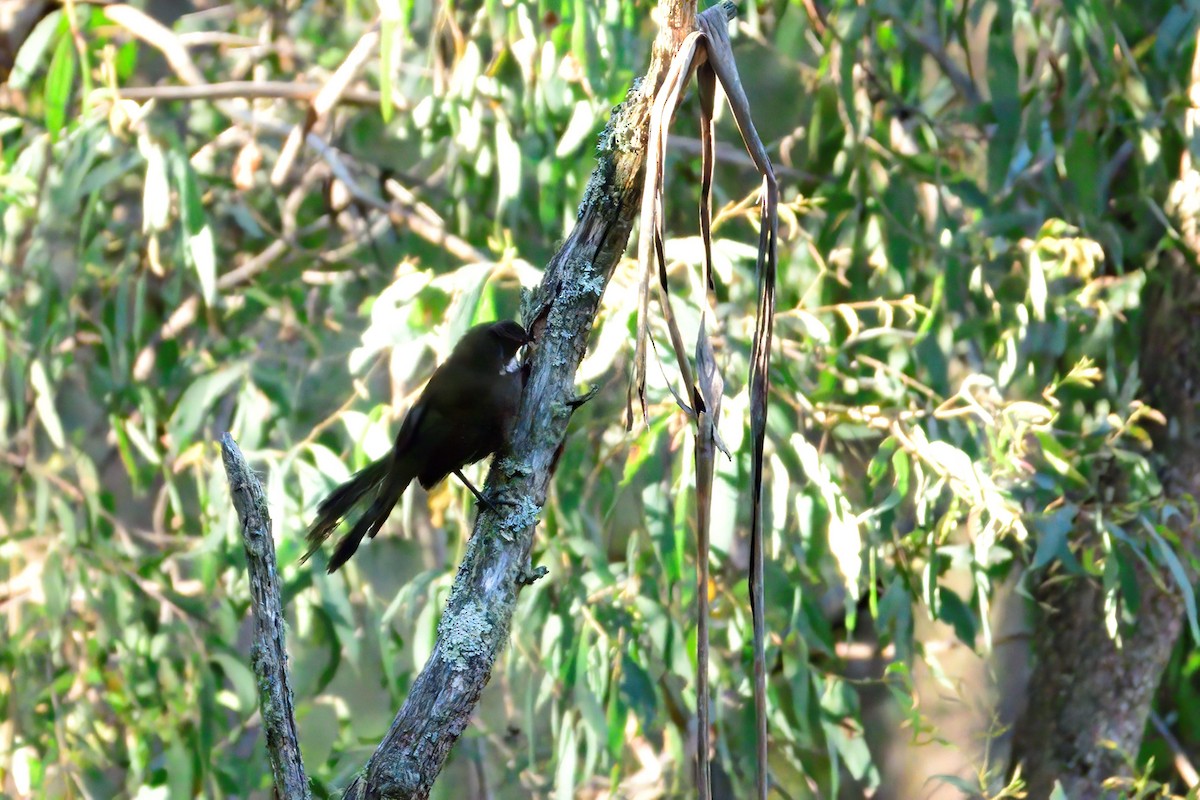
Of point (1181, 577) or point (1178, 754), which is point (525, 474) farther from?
point (1178, 754)

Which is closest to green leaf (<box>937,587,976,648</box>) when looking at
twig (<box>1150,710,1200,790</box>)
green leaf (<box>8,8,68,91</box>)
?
twig (<box>1150,710,1200,790</box>)

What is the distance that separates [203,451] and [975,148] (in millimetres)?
2399

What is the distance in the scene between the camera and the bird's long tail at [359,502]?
161 centimetres

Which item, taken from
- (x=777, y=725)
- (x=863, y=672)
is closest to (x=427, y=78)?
(x=777, y=725)

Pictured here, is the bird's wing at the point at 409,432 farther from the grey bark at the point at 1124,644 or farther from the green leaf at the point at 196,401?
the grey bark at the point at 1124,644

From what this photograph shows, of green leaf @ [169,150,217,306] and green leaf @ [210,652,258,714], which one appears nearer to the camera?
green leaf @ [169,150,217,306]

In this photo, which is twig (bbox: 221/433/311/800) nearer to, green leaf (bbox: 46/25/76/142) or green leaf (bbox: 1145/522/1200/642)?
green leaf (bbox: 1145/522/1200/642)

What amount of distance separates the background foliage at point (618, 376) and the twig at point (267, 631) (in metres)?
1.11

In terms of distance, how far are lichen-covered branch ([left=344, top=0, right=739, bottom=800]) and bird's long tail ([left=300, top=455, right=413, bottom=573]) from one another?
0.30m

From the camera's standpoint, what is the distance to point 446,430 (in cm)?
160

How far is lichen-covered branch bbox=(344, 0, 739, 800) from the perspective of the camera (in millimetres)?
1185

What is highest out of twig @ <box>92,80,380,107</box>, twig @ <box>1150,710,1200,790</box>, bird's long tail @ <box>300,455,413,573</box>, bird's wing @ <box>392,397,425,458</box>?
twig @ <box>92,80,380,107</box>

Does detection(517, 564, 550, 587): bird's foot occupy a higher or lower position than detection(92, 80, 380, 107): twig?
lower

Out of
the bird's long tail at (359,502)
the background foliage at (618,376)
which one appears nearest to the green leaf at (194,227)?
the background foliage at (618,376)
